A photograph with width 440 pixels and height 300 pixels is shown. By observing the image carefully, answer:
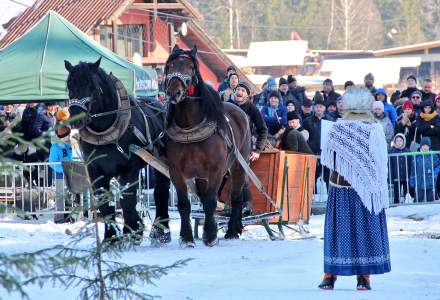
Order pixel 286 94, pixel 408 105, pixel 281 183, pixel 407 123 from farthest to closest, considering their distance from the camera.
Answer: pixel 286 94 < pixel 408 105 < pixel 407 123 < pixel 281 183

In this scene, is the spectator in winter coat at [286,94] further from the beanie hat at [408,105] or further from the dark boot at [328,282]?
the dark boot at [328,282]

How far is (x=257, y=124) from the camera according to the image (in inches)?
583

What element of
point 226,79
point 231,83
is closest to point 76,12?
point 226,79

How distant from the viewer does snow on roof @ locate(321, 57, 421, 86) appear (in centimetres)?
5909

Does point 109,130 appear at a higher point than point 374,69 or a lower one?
lower

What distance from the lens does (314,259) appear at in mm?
12305

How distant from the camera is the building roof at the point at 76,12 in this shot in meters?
34.6

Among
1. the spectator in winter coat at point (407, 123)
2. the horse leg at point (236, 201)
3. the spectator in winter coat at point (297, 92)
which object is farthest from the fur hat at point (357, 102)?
the spectator in winter coat at point (297, 92)

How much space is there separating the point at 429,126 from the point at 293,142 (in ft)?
11.1

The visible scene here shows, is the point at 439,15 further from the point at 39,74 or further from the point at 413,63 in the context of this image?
the point at 39,74

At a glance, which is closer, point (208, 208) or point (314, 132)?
point (208, 208)

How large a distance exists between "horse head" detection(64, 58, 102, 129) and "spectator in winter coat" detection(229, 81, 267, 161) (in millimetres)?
2607

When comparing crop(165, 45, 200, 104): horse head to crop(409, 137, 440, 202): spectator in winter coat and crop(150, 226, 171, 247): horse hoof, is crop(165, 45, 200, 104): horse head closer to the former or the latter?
crop(150, 226, 171, 247): horse hoof

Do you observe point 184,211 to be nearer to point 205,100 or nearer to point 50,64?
point 205,100
